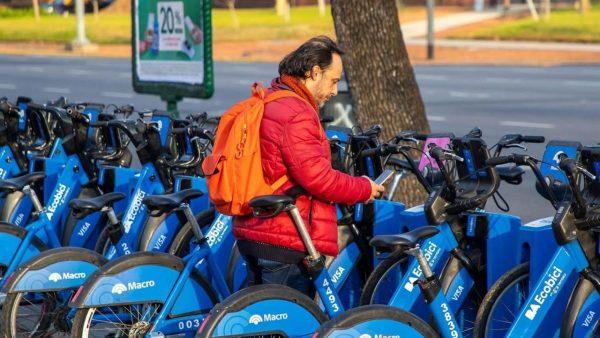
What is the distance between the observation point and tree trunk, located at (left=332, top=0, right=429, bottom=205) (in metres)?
9.83

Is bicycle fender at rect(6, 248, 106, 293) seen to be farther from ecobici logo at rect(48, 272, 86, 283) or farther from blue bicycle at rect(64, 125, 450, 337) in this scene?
blue bicycle at rect(64, 125, 450, 337)

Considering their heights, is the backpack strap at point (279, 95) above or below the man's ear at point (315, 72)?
below

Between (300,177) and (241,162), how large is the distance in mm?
251

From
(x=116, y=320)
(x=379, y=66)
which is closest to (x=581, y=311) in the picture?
(x=116, y=320)

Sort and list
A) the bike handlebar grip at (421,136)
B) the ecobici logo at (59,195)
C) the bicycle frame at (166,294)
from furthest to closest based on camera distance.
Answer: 1. the ecobici logo at (59,195)
2. the bike handlebar grip at (421,136)
3. the bicycle frame at (166,294)

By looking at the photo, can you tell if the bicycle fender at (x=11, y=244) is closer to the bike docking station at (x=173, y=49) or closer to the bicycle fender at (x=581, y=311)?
the bicycle fender at (x=581, y=311)

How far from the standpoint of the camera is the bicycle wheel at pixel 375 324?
4723mm

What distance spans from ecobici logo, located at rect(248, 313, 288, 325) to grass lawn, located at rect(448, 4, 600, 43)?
3890cm

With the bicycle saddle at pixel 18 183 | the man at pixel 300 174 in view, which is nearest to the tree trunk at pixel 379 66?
the bicycle saddle at pixel 18 183

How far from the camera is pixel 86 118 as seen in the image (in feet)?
26.0

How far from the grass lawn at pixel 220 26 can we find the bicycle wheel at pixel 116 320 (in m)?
39.5

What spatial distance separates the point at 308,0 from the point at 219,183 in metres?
71.5

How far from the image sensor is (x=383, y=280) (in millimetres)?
6066

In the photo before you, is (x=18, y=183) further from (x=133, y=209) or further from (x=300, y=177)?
(x=300, y=177)
